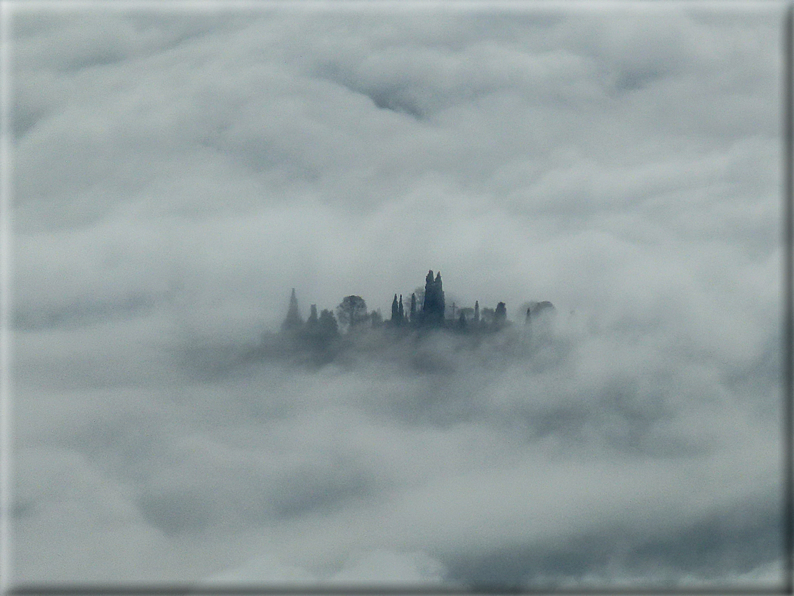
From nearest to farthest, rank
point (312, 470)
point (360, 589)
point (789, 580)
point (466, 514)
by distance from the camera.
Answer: point (789, 580)
point (360, 589)
point (466, 514)
point (312, 470)

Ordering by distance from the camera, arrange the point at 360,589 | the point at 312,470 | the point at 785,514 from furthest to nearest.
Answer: the point at 312,470, the point at 785,514, the point at 360,589

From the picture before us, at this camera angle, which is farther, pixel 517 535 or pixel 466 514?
pixel 466 514

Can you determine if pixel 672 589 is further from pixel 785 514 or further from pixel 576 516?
pixel 576 516

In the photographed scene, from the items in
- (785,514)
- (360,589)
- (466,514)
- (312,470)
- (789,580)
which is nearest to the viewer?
(789,580)

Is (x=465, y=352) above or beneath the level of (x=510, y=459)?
above

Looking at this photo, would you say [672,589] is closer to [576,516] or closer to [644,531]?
[644,531]

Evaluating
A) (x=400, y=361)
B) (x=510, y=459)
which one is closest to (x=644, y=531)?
(x=510, y=459)

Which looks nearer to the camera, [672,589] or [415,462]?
[672,589]

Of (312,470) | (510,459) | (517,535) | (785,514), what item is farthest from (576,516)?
(785,514)

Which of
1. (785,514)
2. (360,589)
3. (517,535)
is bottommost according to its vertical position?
(517,535)
